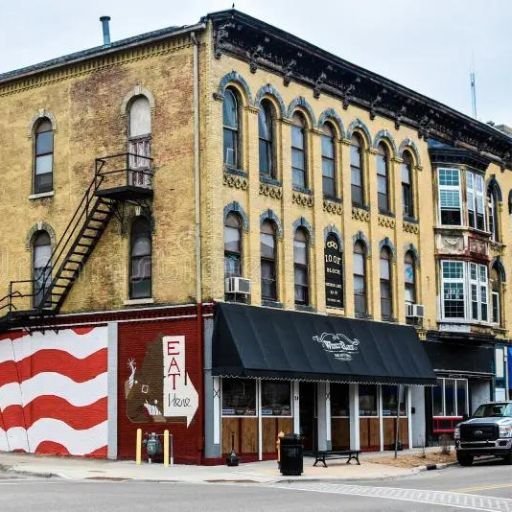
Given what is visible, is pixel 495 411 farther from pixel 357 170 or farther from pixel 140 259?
pixel 140 259

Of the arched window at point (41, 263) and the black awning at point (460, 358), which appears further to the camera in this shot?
the black awning at point (460, 358)

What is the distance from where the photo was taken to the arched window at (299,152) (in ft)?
113

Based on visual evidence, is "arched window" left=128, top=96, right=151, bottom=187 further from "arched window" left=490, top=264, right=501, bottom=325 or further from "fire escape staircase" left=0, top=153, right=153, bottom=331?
"arched window" left=490, top=264, right=501, bottom=325

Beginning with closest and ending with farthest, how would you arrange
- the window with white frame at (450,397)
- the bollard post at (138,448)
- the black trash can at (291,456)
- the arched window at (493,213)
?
the black trash can at (291,456), the bollard post at (138,448), the window with white frame at (450,397), the arched window at (493,213)

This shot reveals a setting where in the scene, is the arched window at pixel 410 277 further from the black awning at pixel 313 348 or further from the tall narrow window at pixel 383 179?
the tall narrow window at pixel 383 179

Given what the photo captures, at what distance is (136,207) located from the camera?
3195cm

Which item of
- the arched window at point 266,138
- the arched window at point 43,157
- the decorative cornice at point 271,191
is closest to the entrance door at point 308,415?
the decorative cornice at point 271,191

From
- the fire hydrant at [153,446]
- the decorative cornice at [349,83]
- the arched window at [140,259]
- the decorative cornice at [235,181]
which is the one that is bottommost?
the fire hydrant at [153,446]

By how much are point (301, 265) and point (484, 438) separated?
772 centimetres

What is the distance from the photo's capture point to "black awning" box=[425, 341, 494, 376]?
133 feet

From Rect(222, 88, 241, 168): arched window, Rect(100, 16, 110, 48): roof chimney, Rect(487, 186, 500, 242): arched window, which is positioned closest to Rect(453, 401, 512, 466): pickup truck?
Rect(222, 88, 241, 168): arched window

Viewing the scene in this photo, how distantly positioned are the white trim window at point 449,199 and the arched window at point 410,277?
251cm

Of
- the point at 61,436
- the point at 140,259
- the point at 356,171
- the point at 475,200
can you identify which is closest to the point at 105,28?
the point at 140,259

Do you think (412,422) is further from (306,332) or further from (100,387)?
(100,387)
